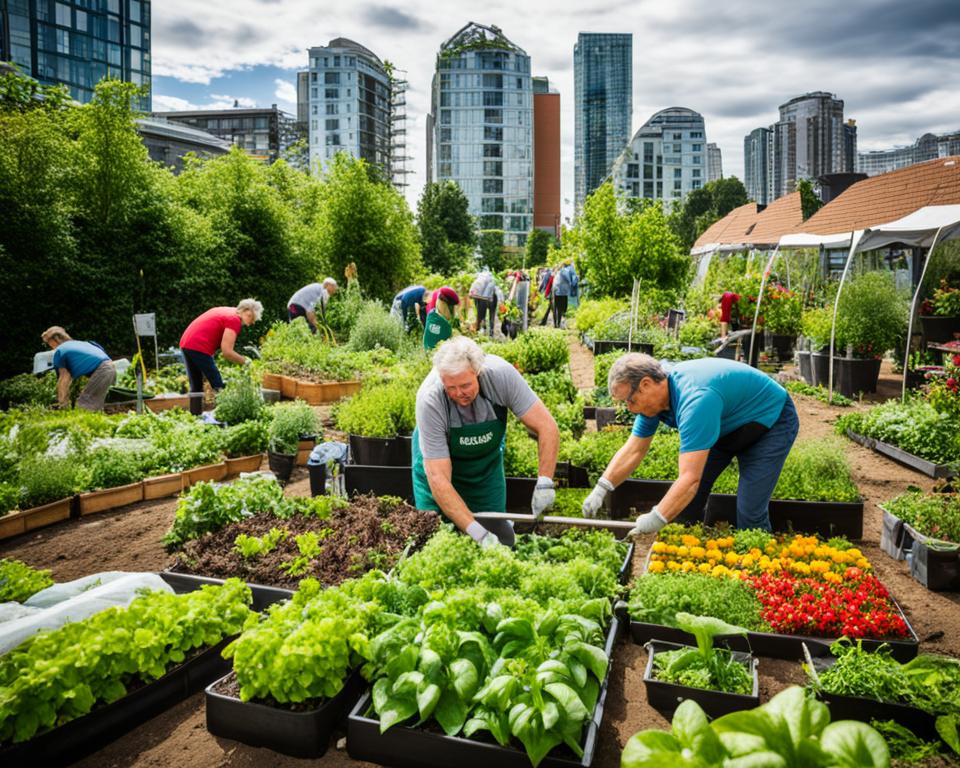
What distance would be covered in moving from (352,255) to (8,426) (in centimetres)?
1311

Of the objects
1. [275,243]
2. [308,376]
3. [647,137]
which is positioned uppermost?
[647,137]

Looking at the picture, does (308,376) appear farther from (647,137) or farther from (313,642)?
(647,137)

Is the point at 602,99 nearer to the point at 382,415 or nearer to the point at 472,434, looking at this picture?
the point at 382,415

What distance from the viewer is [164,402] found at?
9.87m

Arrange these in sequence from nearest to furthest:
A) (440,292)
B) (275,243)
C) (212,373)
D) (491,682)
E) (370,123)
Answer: (491,682)
(212,373)
(440,292)
(275,243)
(370,123)

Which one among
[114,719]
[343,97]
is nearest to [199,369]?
[114,719]

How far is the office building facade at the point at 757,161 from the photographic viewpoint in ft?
238

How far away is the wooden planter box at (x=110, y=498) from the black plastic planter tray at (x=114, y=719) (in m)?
3.65

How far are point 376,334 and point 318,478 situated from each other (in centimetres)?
668

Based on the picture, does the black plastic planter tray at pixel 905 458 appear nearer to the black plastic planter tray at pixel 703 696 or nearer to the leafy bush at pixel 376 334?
the black plastic planter tray at pixel 703 696

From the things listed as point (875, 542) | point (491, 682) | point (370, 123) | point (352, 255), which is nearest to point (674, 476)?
point (875, 542)

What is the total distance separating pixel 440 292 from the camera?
9.37 m

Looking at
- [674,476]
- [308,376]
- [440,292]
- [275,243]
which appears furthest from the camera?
[275,243]

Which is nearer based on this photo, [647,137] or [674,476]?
[674,476]
